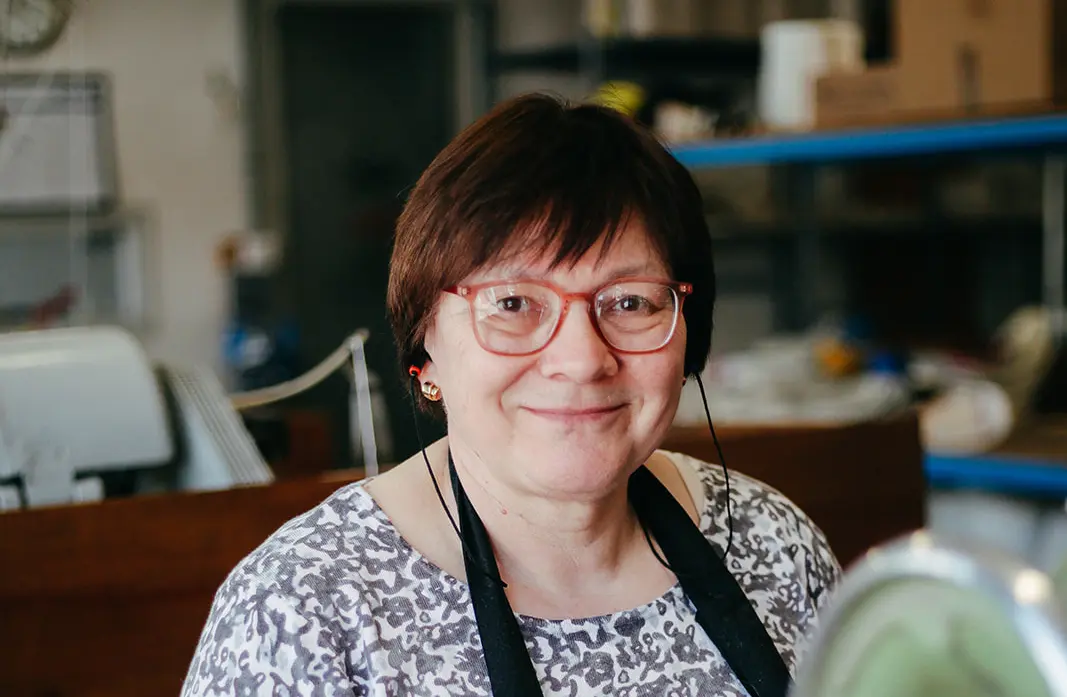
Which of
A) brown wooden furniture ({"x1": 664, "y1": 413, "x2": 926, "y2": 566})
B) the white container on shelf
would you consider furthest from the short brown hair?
the white container on shelf

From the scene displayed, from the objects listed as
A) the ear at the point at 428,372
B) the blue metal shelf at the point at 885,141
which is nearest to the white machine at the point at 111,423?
the ear at the point at 428,372

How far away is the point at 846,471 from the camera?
2109 mm

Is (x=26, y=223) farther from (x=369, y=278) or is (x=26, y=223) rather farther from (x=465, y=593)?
(x=465, y=593)

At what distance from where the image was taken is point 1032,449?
291 cm

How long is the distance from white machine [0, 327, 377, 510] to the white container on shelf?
1674mm

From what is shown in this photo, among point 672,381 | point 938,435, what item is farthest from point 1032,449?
point 672,381

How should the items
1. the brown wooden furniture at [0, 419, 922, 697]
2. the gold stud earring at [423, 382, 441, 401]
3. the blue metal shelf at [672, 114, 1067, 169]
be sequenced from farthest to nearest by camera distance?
the blue metal shelf at [672, 114, 1067, 169], the brown wooden furniture at [0, 419, 922, 697], the gold stud earring at [423, 382, 441, 401]

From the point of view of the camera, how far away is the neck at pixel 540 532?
123 centimetres

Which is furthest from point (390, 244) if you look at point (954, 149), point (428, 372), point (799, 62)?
point (799, 62)

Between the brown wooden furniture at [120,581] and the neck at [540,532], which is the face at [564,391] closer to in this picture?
the neck at [540,532]

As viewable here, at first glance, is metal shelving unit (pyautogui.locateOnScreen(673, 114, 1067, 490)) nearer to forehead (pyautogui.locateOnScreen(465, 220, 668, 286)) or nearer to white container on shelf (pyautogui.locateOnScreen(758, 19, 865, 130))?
white container on shelf (pyautogui.locateOnScreen(758, 19, 865, 130))

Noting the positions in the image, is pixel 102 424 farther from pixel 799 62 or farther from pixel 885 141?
pixel 799 62

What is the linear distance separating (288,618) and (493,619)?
18 cm

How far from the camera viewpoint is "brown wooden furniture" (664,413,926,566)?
2.04m
